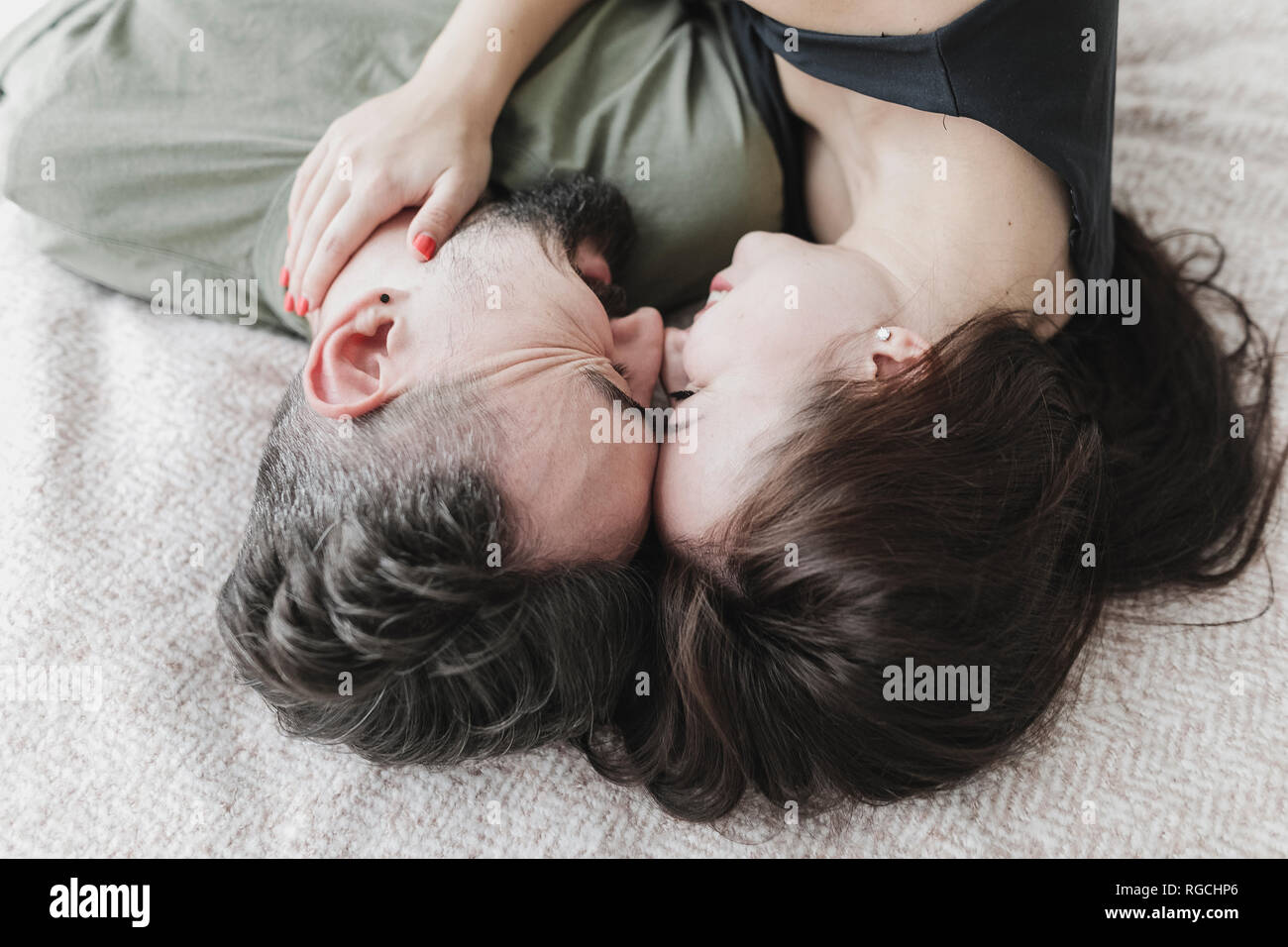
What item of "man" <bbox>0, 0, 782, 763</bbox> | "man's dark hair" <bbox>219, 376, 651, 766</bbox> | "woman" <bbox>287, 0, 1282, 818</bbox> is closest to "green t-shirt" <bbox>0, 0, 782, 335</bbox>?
"man" <bbox>0, 0, 782, 763</bbox>

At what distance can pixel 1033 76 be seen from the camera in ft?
3.14

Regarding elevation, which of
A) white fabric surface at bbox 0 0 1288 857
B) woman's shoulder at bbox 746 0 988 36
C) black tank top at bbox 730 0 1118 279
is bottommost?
white fabric surface at bbox 0 0 1288 857

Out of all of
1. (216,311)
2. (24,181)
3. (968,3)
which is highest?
(968,3)

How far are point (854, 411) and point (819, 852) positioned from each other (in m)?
0.40

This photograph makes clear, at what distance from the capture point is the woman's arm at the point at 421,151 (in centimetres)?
99

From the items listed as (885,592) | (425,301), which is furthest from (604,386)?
(885,592)

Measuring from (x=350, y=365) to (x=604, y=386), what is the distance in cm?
23

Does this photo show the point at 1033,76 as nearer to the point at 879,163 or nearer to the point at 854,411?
the point at 879,163

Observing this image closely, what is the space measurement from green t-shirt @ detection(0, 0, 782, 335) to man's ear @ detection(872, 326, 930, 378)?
12.7 inches

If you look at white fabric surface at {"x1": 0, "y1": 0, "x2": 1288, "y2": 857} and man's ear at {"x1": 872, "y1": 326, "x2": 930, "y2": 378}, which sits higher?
man's ear at {"x1": 872, "y1": 326, "x2": 930, "y2": 378}

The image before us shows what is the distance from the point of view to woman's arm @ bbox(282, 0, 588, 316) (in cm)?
99

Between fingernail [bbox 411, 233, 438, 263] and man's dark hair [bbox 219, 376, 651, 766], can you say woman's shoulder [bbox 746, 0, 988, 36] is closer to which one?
fingernail [bbox 411, 233, 438, 263]

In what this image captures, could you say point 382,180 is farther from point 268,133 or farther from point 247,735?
point 247,735
